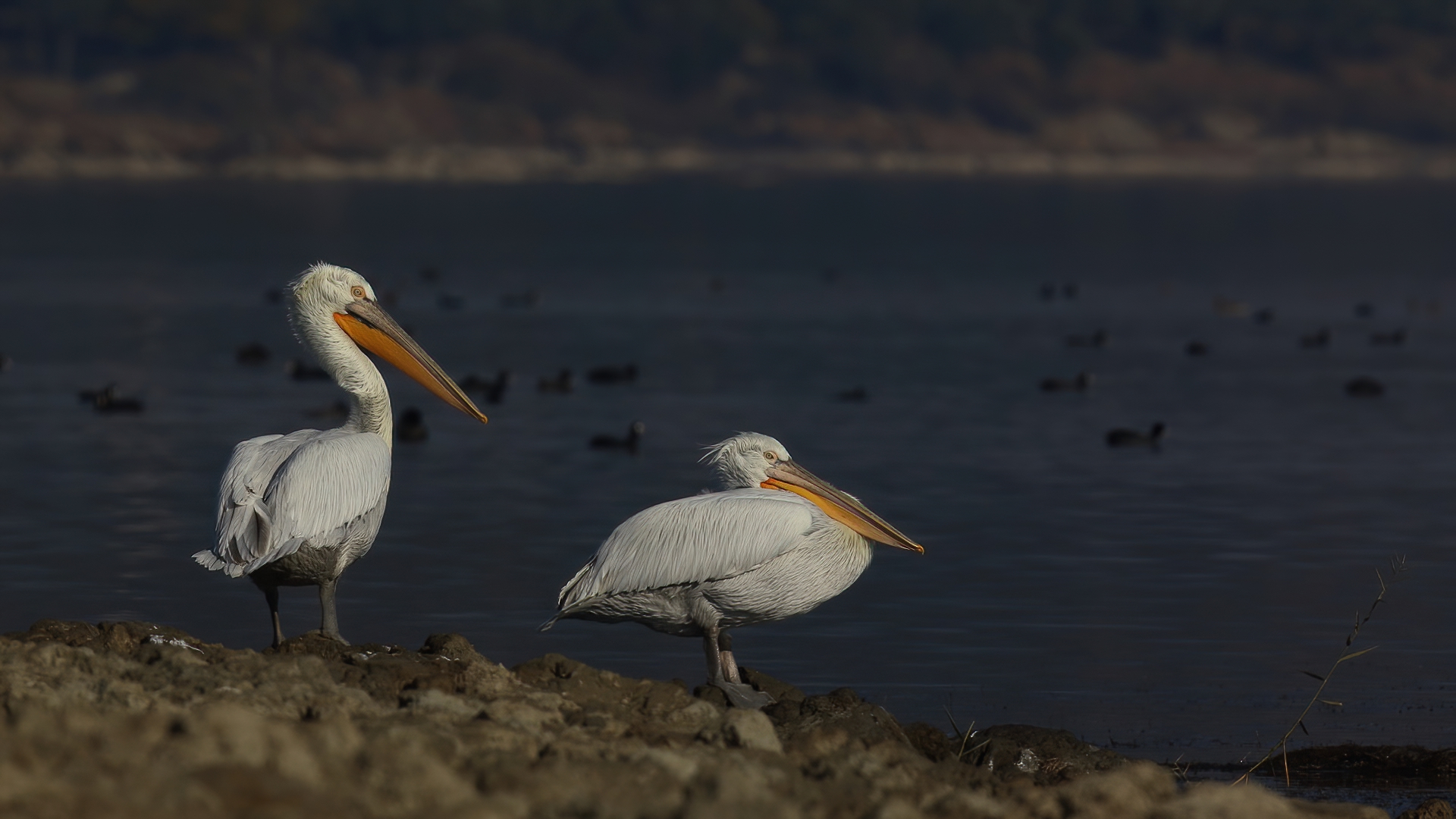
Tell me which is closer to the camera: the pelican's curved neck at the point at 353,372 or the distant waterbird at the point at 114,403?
the pelican's curved neck at the point at 353,372

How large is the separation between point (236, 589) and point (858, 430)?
7.89m

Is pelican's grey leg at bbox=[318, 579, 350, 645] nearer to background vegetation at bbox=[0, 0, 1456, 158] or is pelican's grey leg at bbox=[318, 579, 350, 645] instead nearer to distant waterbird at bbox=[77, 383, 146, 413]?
distant waterbird at bbox=[77, 383, 146, 413]

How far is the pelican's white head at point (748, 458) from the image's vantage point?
7.75 metres

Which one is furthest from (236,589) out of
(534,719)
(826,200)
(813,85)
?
(813,85)

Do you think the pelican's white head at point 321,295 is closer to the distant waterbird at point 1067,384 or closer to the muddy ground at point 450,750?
the muddy ground at point 450,750

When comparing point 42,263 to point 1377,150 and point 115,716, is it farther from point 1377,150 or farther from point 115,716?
point 1377,150

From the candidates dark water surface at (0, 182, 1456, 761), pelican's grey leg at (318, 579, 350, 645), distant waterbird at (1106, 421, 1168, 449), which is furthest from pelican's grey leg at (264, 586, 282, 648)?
distant waterbird at (1106, 421, 1168, 449)

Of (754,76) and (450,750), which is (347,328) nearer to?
(450,750)

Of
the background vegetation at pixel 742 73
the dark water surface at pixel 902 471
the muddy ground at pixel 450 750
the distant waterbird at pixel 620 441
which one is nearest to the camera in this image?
the muddy ground at pixel 450 750

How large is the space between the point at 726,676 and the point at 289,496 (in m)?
1.57

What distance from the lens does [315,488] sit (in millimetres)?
7184

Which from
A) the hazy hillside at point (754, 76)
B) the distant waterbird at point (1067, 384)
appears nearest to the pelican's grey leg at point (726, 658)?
the distant waterbird at point (1067, 384)

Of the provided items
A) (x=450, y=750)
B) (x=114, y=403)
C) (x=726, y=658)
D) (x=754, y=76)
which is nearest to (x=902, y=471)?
(x=114, y=403)

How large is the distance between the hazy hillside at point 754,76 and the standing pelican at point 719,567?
102667 mm
